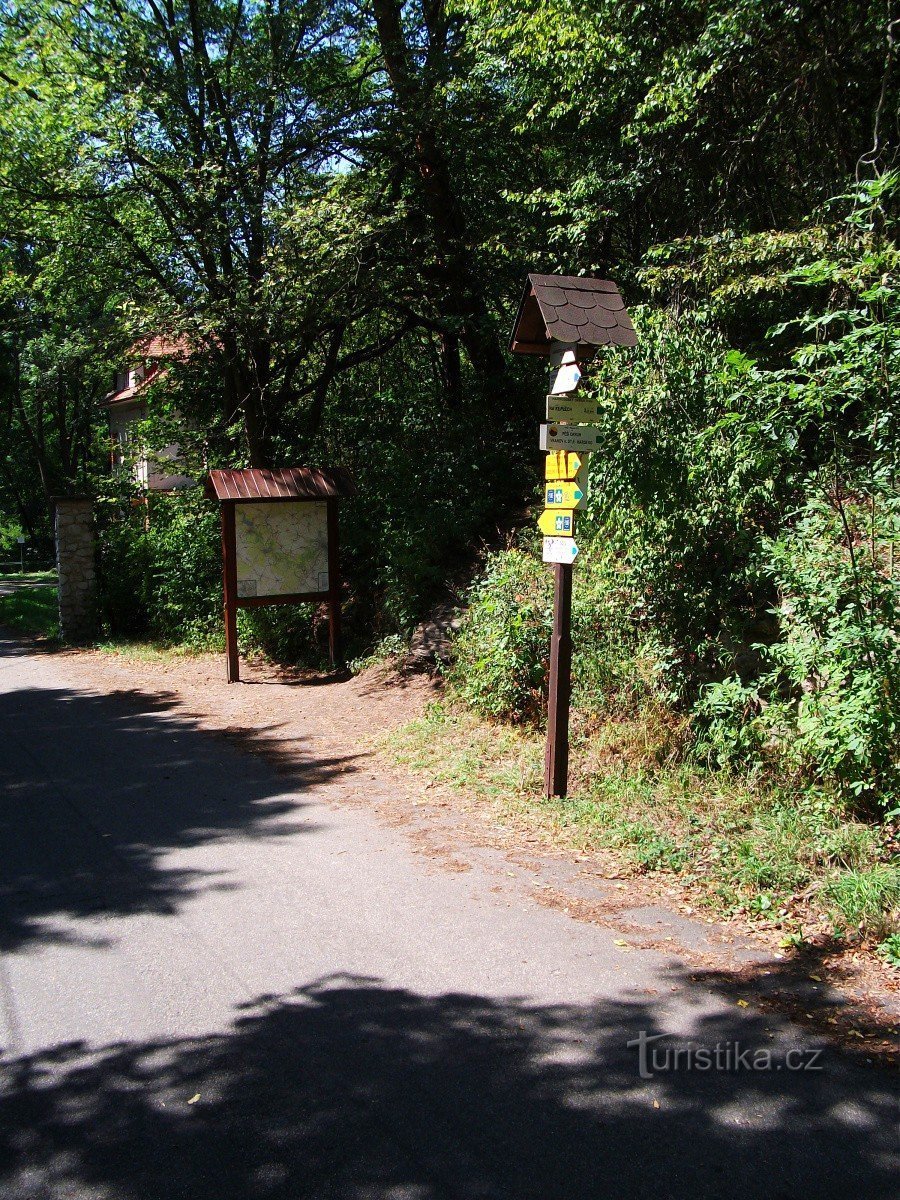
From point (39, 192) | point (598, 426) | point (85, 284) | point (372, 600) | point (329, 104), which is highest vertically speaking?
point (329, 104)

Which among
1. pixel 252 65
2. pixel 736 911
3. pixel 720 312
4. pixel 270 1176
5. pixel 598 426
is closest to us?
pixel 270 1176

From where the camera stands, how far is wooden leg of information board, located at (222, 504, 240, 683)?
12359 millimetres

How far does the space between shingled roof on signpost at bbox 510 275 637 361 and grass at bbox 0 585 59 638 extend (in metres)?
14.4

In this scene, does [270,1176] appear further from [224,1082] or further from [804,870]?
[804,870]

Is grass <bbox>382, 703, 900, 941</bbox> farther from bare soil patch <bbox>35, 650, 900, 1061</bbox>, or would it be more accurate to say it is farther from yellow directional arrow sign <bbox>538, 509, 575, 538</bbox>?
yellow directional arrow sign <bbox>538, 509, 575, 538</bbox>

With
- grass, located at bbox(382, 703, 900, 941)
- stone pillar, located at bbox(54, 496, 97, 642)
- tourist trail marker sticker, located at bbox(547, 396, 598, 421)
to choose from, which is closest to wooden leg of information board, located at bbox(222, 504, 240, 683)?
grass, located at bbox(382, 703, 900, 941)

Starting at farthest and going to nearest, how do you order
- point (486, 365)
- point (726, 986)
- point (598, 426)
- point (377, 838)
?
point (486, 365), point (598, 426), point (377, 838), point (726, 986)

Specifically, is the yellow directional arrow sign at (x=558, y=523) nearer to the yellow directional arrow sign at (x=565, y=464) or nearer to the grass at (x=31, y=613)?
the yellow directional arrow sign at (x=565, y=464)

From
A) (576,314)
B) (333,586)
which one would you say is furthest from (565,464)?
(333,586)

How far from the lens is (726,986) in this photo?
4.22 metres

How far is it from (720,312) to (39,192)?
35.6ft

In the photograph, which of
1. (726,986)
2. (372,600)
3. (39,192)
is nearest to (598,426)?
(726,986)

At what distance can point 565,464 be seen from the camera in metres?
6.75

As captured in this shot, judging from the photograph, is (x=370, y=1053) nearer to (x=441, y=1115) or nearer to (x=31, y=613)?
(x=441, y=1115)
